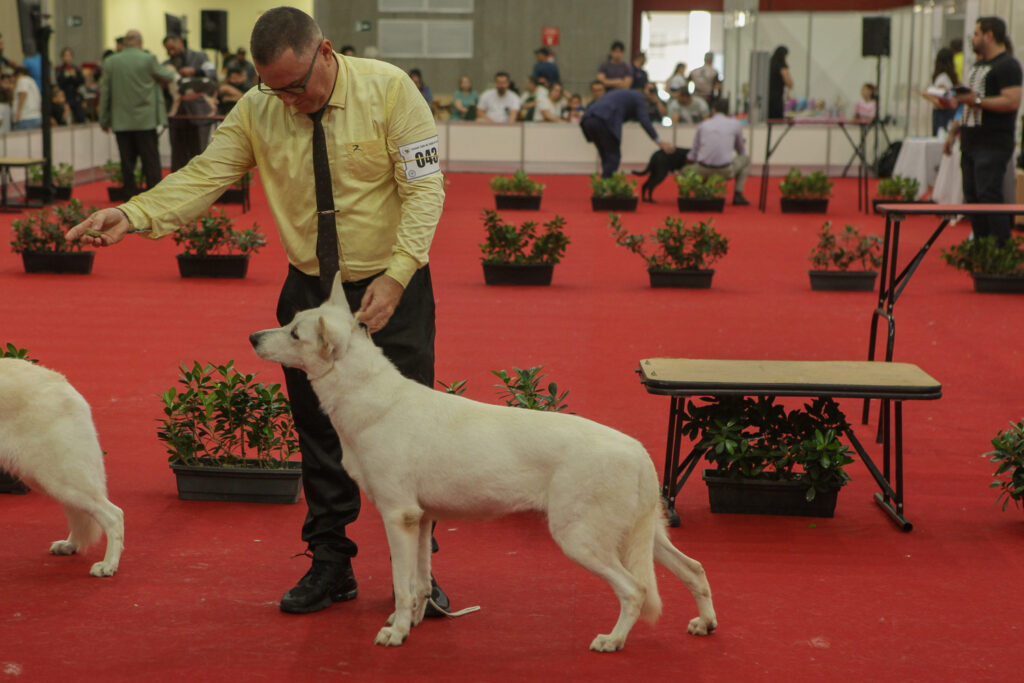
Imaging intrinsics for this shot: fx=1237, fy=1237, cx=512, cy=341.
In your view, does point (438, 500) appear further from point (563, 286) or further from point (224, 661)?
point (563, 286)

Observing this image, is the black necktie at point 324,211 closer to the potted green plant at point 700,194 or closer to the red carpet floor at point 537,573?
the red carpet floor at point 537,573

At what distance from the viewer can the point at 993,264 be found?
36.0 feet

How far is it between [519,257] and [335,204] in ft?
24.0

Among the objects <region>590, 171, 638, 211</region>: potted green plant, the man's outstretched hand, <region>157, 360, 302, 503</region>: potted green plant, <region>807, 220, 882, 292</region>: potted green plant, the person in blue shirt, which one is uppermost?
the person in blue shirt

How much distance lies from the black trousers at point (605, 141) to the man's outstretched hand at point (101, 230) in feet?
53.7

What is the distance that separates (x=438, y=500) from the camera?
140 inches

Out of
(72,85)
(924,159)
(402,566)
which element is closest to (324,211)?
(402,566)

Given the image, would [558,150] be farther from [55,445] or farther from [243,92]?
[55,445]

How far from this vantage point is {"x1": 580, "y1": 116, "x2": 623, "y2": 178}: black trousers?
19.6 meters

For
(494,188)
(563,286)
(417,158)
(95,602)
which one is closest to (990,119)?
(563,286)

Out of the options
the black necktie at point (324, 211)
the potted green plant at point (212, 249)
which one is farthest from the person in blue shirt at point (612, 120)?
the black necktie at point (324, 211)

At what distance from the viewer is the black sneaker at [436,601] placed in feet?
12.7

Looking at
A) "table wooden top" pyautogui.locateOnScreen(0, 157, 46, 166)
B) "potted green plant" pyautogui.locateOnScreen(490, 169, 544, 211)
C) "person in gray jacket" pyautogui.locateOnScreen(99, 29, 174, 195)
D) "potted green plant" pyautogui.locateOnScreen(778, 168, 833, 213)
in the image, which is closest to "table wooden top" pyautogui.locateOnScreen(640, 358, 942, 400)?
"table wooden top" pyautogui.locateOnScreen(0, 157, 46, 166)

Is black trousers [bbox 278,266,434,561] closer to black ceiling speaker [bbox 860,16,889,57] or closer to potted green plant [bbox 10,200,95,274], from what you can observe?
potted green plant [bbox 10,200,95,274]
